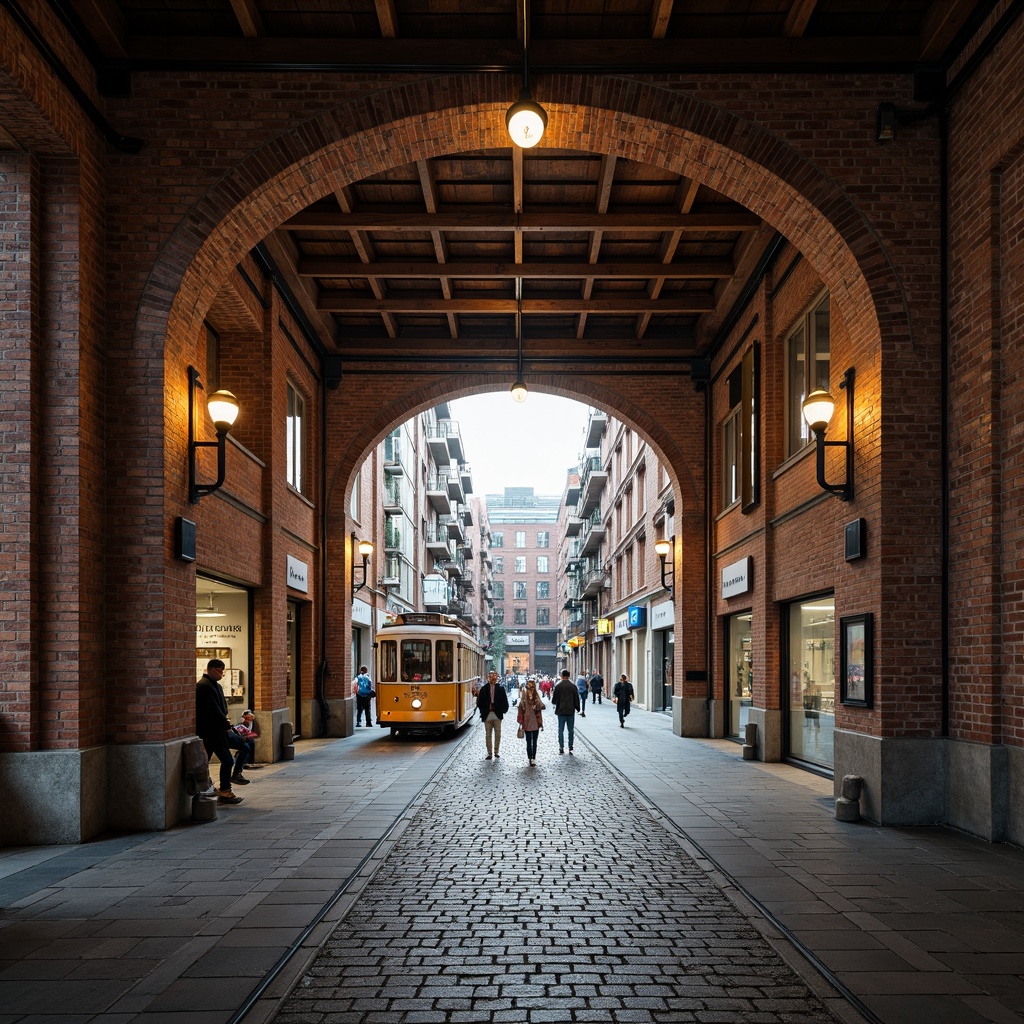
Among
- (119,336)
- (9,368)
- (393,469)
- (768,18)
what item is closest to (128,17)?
(119,336)

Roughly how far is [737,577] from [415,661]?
740cm

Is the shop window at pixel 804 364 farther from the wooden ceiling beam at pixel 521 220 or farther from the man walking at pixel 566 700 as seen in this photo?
the man walking at pixel 566 700

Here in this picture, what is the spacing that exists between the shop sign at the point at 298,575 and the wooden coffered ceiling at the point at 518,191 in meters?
4.86

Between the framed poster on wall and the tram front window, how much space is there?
11.9 m

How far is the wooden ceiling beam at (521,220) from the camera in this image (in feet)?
48.4

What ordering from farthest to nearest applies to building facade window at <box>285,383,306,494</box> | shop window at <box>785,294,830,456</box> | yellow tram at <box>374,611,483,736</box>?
yellow tram at <box>374,611,483,736</box>
building facade window at <box>285,383,306,494</box>
shop window at <box>785,294,830,456</box>

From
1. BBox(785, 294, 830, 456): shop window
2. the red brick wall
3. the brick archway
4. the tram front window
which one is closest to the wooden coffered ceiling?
the brick archway

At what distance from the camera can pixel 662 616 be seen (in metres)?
29.2

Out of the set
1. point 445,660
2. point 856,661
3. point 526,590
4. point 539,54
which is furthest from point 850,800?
point 526,590

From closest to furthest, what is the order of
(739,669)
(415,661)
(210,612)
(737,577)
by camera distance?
(210,612)
(737,577)
(739,669)
(415,661)

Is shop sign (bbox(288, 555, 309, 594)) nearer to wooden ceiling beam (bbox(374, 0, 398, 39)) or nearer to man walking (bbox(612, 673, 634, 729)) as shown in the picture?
man walking (bbox(612, 673, 634, 729))

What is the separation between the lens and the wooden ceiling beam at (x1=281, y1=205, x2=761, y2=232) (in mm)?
14742

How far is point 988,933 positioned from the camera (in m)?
6.12

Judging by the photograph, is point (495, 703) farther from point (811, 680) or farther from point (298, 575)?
point (811, 680)
